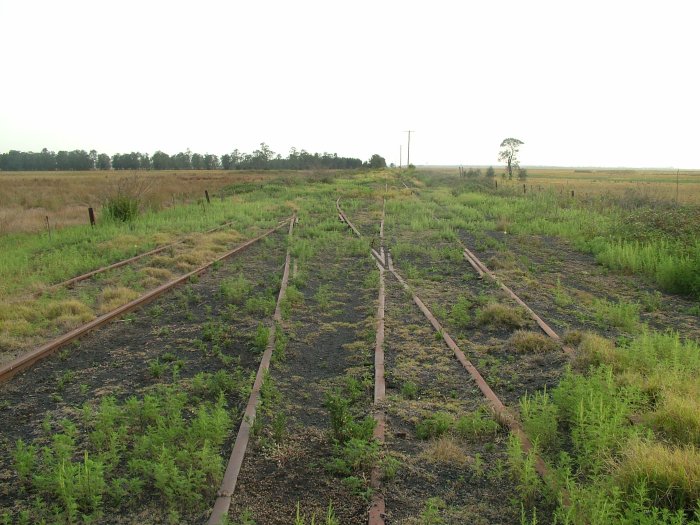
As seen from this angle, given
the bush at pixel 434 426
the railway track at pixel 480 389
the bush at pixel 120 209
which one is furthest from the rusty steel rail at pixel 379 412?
the bush at pixel 120 209

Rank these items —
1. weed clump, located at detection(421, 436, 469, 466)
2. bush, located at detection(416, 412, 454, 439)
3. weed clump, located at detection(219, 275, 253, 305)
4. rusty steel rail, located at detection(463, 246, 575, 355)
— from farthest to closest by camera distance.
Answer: weed clump, located at detection(219, 275, 253, 305) < rusty steel rail, located at detection(463, 246, 575, 355) < bush, located at detection(416, 412, 454, 439) < weed clump, located at detection(421, 436, 469, 466)

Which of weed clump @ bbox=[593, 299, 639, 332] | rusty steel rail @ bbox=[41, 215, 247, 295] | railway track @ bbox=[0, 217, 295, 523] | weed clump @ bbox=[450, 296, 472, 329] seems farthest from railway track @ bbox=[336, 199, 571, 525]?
rusty steel rail @ bbox=[41, 215, 247, 295]

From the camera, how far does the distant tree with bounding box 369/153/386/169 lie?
106062 mm

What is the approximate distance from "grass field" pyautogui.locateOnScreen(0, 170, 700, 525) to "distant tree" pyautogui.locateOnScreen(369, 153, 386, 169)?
315ft

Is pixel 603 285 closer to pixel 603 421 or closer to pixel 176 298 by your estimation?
pixel 603 421

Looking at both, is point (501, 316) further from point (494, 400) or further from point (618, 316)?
point (494, 400)

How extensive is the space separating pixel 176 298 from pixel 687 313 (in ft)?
26.7

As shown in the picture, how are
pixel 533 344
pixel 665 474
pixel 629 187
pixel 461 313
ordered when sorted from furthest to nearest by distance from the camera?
pixel 629 187 → pixel 461 313 → pixel 533 344 → pixel 665 474

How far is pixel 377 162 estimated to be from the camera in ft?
350

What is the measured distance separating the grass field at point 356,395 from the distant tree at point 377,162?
3786 inches

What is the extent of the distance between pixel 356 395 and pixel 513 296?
4476 millimetres

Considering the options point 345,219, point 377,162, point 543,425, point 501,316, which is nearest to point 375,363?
point 543,425

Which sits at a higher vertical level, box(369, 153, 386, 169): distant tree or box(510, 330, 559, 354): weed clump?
box(369, 153, 386, 169): distant tree

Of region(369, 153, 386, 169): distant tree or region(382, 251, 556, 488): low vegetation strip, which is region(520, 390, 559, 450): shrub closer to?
region(382, 251, 556, 488): low vegetation strip
